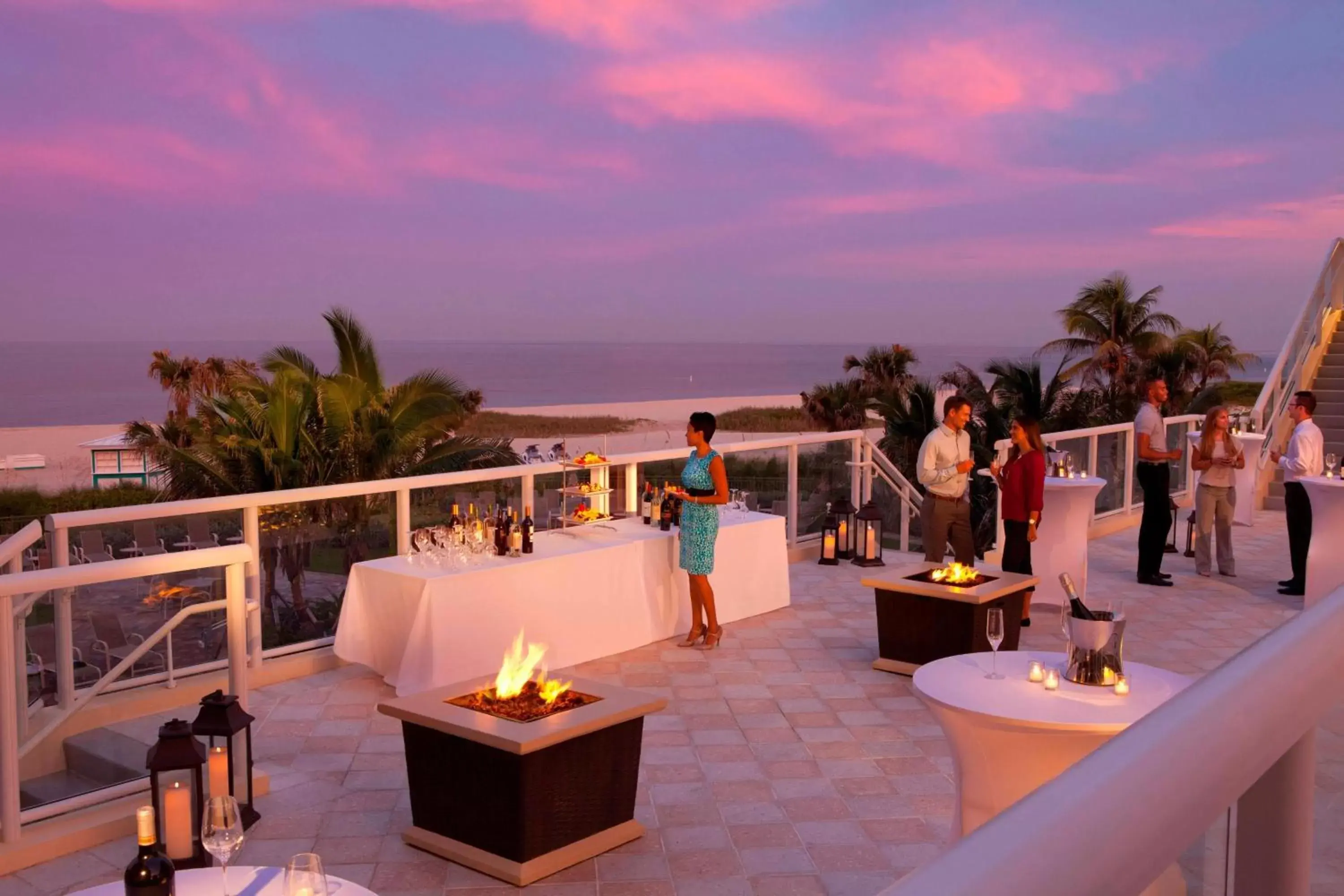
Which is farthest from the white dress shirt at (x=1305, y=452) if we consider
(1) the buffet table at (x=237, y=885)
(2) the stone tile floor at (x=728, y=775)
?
→ (1) the buffet table at (x=237, y=885)

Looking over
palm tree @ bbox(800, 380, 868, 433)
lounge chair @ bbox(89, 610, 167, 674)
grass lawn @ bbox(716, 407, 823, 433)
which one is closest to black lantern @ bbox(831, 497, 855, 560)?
lounge chair @ bbox(89, 610, 167, 674)

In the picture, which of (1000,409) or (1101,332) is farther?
(1101,332)

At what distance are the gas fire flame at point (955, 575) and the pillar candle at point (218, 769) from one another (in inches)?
186

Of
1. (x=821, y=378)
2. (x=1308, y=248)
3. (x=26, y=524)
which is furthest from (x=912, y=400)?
(x=821, y=378)

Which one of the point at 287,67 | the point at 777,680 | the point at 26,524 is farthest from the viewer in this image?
the point at 287,67

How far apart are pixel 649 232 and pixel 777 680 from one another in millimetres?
61924

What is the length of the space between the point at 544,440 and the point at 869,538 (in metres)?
57.5

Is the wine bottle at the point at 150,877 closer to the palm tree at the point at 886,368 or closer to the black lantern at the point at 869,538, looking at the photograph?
the black lantern at the point at 869,538

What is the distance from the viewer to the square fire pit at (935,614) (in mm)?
7852

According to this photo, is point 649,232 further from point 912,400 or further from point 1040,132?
point 912,400

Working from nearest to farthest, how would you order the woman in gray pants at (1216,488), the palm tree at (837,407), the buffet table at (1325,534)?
the buffet table at (1325,534) < the woman in gray pants at (1216,488) < the palm tree at (837,407)

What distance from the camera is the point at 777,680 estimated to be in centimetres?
798

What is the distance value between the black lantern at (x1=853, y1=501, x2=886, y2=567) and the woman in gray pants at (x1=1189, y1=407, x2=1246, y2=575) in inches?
117

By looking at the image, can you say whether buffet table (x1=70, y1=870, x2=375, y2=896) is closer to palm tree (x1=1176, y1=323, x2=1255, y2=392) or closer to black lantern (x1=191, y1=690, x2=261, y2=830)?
black lantern (x1=191, y1=690, x2=261, y2=830)
